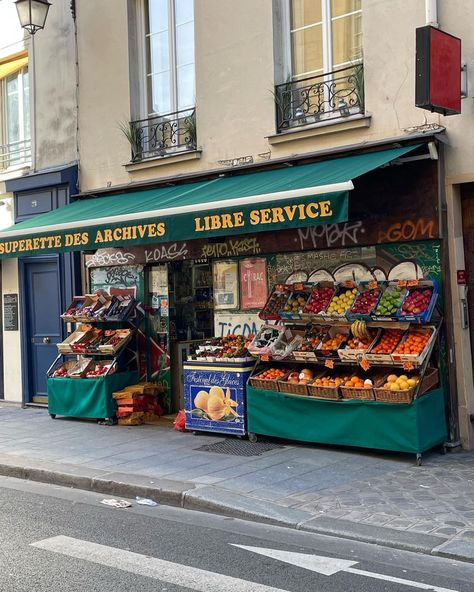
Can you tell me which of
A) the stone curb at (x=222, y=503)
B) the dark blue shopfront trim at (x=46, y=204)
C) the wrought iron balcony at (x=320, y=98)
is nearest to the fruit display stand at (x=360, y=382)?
the stone curb at (x=222, y=503)

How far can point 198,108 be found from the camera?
10508mm

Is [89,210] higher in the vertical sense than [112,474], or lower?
higher

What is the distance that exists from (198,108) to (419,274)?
4.05 meters

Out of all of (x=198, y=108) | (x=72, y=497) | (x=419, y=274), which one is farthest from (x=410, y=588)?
(x=198, y=108)

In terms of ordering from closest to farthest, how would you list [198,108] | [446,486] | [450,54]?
[446,486] → [450,54] → [198,108]

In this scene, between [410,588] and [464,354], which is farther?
[464,354]

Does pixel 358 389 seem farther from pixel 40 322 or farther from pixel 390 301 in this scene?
pixel 40 322

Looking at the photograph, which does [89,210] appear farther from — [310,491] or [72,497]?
[310,491]

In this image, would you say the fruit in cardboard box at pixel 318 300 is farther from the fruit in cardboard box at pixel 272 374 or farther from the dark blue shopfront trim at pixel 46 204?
the dark blue shopfront trim at pixel 46 204

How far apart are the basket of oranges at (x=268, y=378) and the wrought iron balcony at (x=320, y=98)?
3.04m

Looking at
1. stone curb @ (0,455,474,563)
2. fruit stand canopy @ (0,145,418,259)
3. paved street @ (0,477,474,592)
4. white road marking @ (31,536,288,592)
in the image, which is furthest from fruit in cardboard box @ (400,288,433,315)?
white road marking @ (31,536,288,592)

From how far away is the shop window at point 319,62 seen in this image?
9.11m

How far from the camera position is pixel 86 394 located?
1092 centimetres

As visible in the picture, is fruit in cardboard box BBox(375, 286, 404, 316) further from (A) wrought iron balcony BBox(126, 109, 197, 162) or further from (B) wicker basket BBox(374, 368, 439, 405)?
(A) wrought iron balcony BBox(126, 109, 197, 162)
